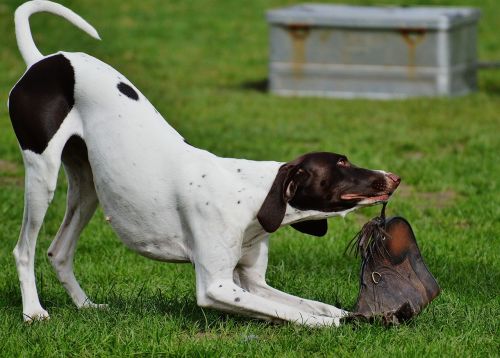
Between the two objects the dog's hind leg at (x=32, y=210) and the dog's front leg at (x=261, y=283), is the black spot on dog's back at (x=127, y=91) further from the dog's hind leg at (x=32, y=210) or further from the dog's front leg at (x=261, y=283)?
the dog's front leg at (x=261, y=283)

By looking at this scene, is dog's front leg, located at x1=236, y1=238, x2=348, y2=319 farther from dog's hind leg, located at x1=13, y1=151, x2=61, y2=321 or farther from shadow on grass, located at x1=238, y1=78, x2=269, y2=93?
shadow on grass, located at x1=238, y1=78, x2=269, y2=93

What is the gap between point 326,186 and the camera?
4.71 meters

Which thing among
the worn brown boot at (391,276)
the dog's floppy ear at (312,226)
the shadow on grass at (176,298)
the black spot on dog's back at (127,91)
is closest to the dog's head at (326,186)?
the dog's floppy ear at (312,226)

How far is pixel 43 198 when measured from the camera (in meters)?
5.10

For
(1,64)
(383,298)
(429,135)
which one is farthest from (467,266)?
(1,64)

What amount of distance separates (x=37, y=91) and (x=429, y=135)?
6078 millimetres

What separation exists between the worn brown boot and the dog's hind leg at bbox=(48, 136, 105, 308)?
136 cm

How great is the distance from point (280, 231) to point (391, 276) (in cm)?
207

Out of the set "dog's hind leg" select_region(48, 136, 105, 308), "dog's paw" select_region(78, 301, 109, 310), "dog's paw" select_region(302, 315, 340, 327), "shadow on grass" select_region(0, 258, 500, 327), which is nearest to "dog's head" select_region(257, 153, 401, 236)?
"dog's paw" select_region(302, 315, 340, 327)

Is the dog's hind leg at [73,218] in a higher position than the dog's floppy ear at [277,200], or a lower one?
lower

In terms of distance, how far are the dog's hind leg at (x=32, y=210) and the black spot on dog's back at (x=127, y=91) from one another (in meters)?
0.42

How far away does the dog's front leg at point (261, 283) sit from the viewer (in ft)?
16.2

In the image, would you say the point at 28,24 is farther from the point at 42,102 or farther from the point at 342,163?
the point at 342,163

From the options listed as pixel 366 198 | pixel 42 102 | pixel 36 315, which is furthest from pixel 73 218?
pixel 366 198
